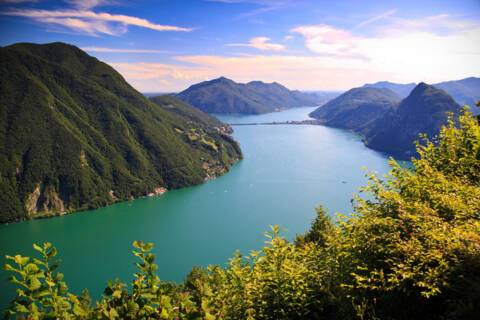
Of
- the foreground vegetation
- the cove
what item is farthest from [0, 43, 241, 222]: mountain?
the foreground vegetation

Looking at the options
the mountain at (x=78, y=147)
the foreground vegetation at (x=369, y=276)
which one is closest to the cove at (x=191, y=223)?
the mountain at (x=78, y=147)

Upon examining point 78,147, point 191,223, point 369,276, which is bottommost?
point 191,223

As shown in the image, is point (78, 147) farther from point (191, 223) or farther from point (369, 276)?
point (369, 276)

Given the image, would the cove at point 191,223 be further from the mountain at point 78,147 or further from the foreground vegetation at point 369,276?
the foreground vegetation at point 369,276

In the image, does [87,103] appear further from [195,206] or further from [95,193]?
[195,206]

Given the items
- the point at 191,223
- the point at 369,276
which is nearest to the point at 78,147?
the point at 191,223

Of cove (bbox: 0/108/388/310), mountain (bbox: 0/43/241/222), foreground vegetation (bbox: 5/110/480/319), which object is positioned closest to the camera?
foreground vegetation (bbox: 5/110/480/319)

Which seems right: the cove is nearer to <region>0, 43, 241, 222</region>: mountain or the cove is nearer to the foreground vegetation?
<region>0, 43, 241, 222</region>: mountain
